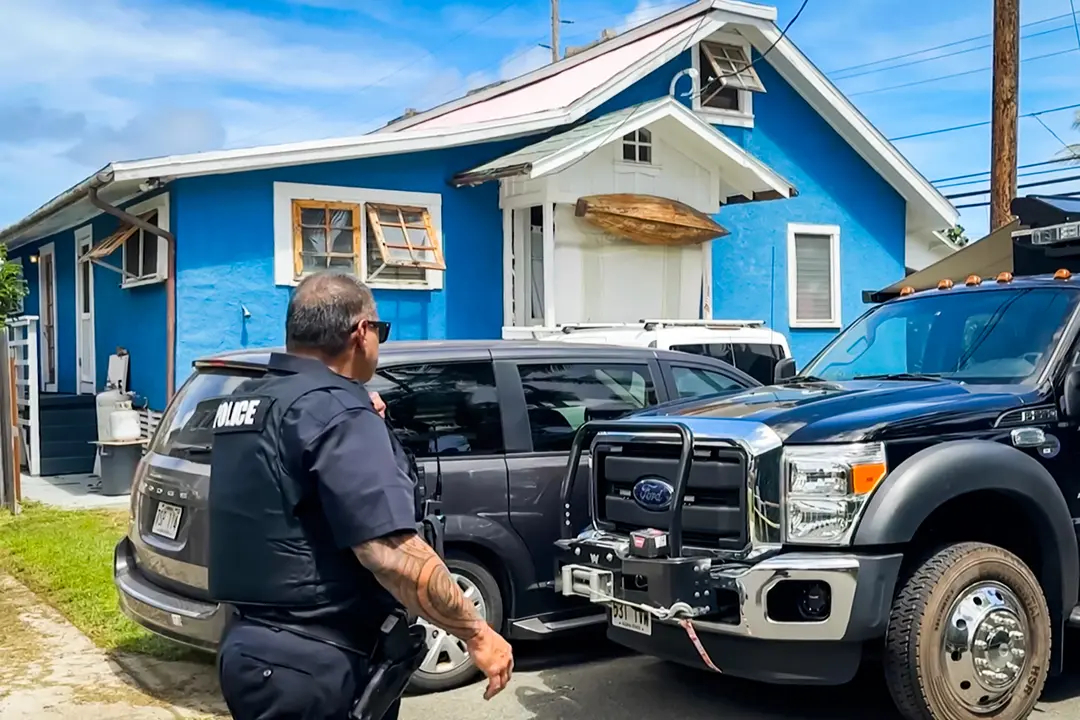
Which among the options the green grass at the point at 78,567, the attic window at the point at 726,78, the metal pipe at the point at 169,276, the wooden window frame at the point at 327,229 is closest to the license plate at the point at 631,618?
the green grass at the point at 78,567

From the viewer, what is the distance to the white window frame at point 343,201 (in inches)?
444

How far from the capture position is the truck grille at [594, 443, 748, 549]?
14.4ft

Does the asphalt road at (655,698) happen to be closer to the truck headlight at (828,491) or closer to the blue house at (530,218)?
the truck headlight at (828,491)

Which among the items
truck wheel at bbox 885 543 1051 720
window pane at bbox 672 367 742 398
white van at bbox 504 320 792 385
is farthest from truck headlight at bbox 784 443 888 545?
white van at bbox 504 320 792 385

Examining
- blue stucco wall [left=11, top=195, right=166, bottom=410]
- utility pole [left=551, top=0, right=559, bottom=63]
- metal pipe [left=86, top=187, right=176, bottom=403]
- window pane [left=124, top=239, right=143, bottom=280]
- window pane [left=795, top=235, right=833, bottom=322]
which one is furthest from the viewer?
utility pole [left=551, top=0, right=559, bottom=63]

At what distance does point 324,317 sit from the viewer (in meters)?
2.93

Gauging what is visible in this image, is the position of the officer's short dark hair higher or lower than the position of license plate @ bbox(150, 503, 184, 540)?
higher

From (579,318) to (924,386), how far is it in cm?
810

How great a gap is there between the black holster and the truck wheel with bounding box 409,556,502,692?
2265mm

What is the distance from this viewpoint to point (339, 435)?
270 centimetres

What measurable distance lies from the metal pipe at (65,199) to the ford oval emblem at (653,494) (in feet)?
24.3

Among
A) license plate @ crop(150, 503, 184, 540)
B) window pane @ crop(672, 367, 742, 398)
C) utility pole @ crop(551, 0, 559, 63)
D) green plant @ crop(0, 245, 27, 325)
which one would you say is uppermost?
utility pole @ crop(551, 0, 559, 63)

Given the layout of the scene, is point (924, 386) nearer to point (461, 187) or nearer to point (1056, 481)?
point (1056, 481)

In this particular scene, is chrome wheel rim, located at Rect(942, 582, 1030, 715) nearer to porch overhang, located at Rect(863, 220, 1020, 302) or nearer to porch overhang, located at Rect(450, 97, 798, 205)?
porch overhang, located at Rect(863, 220, 1020, 302)
